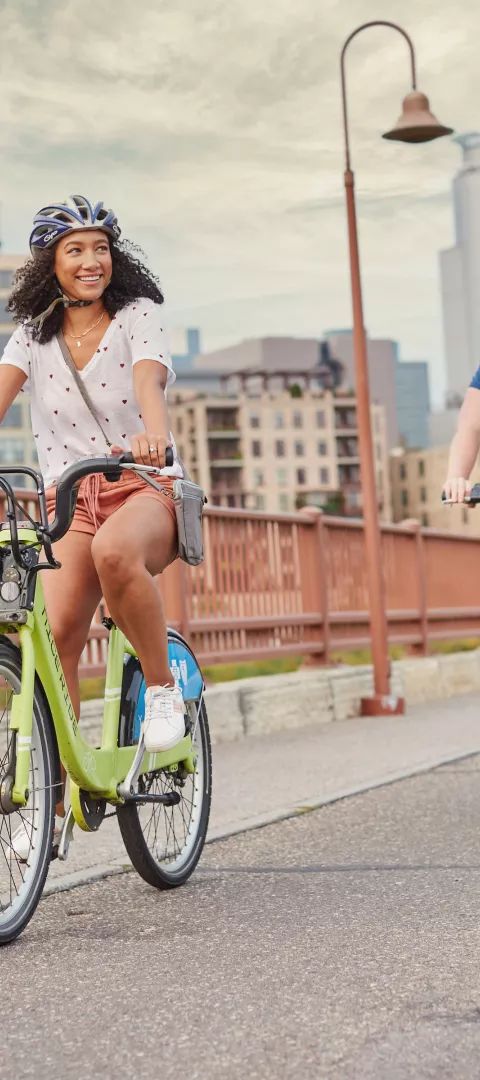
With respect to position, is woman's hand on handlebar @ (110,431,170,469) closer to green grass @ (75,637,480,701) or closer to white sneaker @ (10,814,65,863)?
white sneaker @ (10,814,65,863)

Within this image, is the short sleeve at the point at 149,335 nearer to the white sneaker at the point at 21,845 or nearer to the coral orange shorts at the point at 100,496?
the coral orange shorts at the point at 100,496

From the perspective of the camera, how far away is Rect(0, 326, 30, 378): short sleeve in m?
5.14

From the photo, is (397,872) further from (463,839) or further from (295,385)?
(295,385)

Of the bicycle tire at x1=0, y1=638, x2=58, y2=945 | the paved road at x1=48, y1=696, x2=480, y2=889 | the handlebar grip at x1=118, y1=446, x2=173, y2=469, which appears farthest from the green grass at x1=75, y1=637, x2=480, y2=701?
the handlebar grip at x1=118, y1=446, x2=173, y2=469

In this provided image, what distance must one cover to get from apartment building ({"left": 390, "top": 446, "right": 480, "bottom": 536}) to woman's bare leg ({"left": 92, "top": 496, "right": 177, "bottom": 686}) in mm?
173065

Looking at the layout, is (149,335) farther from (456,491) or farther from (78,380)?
(456,491)

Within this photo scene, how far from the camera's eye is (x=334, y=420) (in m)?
175

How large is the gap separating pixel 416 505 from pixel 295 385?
→ 1940cm

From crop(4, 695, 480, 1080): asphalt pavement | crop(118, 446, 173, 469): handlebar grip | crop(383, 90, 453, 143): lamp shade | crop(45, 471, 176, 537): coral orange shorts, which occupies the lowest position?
crop(4, 695, 480, 1080): asphalt pavement

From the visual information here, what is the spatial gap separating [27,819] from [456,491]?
1.57m

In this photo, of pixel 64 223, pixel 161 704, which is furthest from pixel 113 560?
pixel 64 223

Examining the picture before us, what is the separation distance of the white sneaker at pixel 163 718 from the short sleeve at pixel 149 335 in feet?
2.91

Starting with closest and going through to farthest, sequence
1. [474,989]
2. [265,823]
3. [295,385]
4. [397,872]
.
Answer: [474,989]
[397,872]
[265,823]
[295,385]

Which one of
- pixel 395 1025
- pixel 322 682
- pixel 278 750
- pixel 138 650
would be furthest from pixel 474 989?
pixel 322 682
